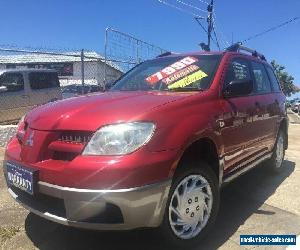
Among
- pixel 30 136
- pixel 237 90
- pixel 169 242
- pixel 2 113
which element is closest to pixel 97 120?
pixel 30 136

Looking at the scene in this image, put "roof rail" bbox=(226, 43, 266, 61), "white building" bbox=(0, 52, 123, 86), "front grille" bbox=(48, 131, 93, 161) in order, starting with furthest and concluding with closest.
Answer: "white building" bbox=(0, 52, 123, 86), "roof rail" bbox=(226, 43, 266, 61), "front grille" bbox=(48, 131, 93, 161)

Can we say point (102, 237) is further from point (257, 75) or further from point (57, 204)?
point (257, 75)

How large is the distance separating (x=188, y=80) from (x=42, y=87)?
31.3ft

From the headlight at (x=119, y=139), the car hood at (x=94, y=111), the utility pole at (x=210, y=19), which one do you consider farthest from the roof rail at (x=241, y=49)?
the utility pole at (x=210, y=19)

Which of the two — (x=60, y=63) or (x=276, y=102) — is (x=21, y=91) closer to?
(x=276, y=102)

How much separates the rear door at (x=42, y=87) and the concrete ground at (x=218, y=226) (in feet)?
24.6

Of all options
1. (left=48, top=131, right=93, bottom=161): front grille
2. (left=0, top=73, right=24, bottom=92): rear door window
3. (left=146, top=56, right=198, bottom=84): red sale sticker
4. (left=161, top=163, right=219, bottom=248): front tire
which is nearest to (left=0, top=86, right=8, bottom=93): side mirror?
(left=0, top=73, right=24, bottom=92): rear door window

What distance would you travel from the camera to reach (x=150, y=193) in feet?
10.1

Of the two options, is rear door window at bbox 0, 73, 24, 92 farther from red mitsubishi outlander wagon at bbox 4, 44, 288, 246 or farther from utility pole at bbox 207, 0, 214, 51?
utility pole at bbox 207, 0, 214, 51

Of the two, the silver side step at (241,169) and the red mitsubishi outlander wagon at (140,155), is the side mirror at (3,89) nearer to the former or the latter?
the red mitsubishi outlander wagon at (140,155)

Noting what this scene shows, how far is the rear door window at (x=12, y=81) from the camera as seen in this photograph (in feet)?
40.3

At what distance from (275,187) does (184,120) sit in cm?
269

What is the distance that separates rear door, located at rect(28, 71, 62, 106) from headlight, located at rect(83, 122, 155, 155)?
1006 cm

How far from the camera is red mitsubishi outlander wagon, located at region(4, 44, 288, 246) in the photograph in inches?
119
